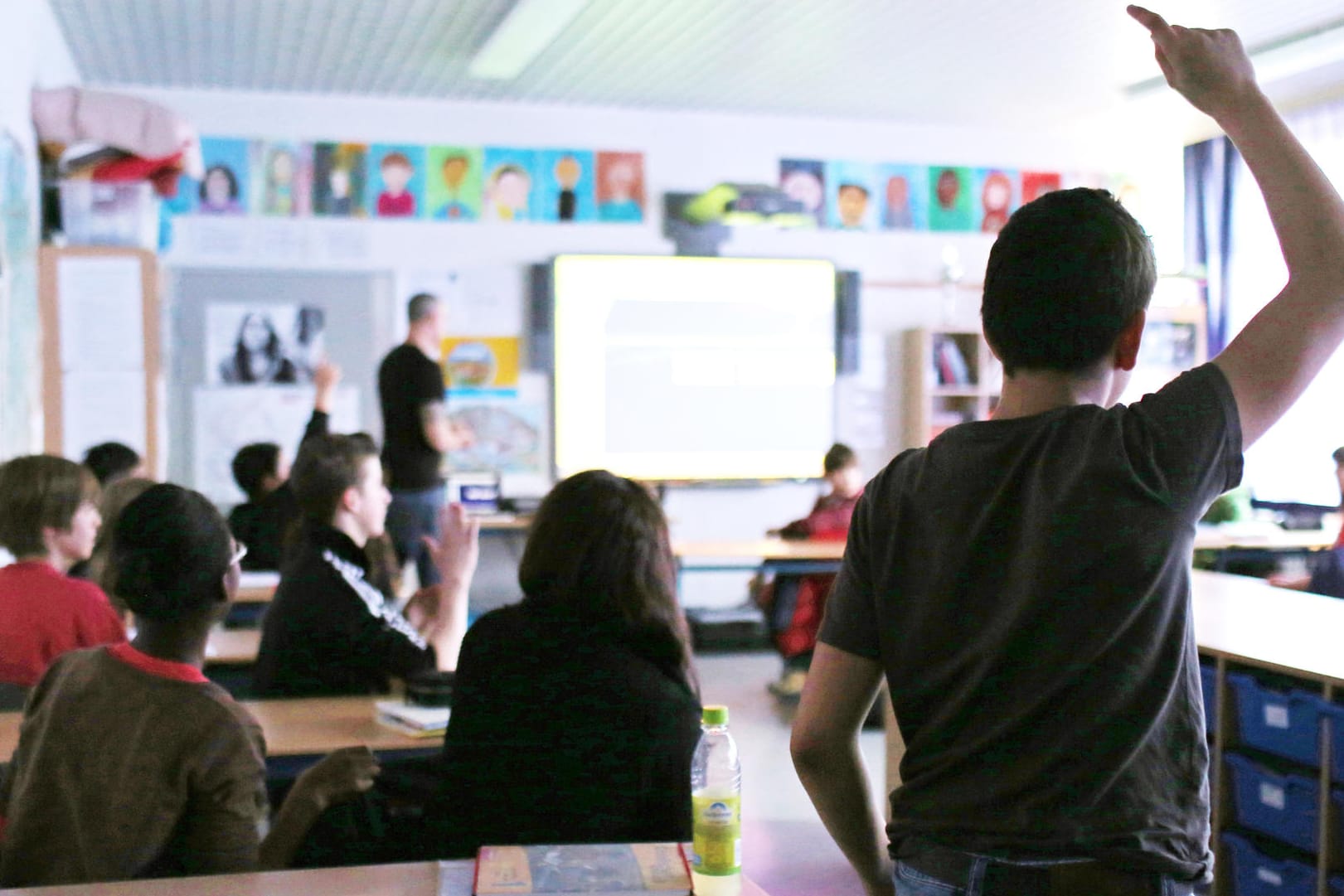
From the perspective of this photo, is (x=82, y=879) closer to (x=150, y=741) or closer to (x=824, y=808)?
(x=150, y=741)

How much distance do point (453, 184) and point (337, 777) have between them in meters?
5.30

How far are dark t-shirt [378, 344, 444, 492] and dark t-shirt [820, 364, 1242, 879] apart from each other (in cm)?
470

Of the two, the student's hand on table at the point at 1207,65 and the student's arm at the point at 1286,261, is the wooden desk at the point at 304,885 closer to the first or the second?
the student's arm at the point at 1286,261

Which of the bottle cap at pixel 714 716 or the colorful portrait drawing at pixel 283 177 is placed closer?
the bottle cap at pixel 714 716

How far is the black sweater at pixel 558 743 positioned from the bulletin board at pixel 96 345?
12.3 feet

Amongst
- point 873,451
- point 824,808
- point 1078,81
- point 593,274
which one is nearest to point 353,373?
point 593,274

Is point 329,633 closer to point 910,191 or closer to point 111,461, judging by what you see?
point 111,461

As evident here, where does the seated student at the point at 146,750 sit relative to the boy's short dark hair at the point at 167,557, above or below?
below

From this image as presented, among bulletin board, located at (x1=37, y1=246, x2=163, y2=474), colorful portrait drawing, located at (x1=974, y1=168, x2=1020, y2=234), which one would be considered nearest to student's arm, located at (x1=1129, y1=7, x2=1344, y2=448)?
bulletin board, located at (x1=37, y1=246, x2=163, y2=474)

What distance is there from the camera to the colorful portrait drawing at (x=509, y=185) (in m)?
6.83

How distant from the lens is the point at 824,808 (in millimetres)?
1135

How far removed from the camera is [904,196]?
24.3ft

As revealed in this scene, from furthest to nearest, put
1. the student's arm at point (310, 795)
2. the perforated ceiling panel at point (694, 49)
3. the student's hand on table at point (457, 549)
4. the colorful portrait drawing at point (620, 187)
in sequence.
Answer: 1. the colorful portrait drawing at point (620, 187)
2. the perforated ceiling panel at point (694, 49)
3. the student's hand on table at point (457, 549)
4. the student's arm at point (310, 795)

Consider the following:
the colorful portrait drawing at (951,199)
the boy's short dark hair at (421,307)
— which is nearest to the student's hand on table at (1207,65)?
the boy's short dark hair at (421,307)
